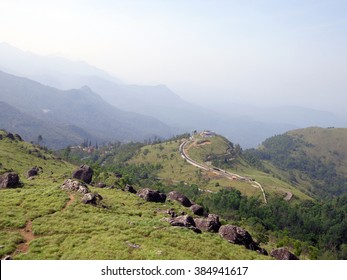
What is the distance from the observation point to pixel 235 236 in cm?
4619

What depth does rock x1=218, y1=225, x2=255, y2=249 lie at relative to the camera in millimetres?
46031

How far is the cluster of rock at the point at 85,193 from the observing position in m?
50.1

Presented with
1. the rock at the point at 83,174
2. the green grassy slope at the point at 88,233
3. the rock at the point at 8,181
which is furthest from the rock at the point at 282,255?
the rock at the point at 83,174

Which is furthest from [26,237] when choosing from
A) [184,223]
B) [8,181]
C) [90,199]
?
[8,181]

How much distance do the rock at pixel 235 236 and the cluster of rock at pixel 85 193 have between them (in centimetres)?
1973

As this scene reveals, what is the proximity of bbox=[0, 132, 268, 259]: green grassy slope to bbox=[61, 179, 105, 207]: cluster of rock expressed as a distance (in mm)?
1232

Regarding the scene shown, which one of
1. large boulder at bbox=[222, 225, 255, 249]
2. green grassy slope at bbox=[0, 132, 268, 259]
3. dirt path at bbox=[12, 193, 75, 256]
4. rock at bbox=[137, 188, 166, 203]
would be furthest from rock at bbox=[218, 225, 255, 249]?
dirt path at bbox=[12, 193, 75, 256]

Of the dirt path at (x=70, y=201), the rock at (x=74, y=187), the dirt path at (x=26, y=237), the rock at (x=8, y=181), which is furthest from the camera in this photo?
the rock at (x=8, y=181)

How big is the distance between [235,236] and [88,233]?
68.7 ft

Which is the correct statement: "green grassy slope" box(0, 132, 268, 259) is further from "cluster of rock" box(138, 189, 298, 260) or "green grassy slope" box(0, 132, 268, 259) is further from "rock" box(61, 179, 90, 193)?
"cluster of rock" box(138, 189, 298, 260)

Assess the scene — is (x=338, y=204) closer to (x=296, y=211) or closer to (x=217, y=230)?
(x=296, y=211)

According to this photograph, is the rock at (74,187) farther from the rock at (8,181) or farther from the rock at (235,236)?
the rock at (235,236)

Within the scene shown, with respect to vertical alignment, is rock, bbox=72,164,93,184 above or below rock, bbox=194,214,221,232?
below
